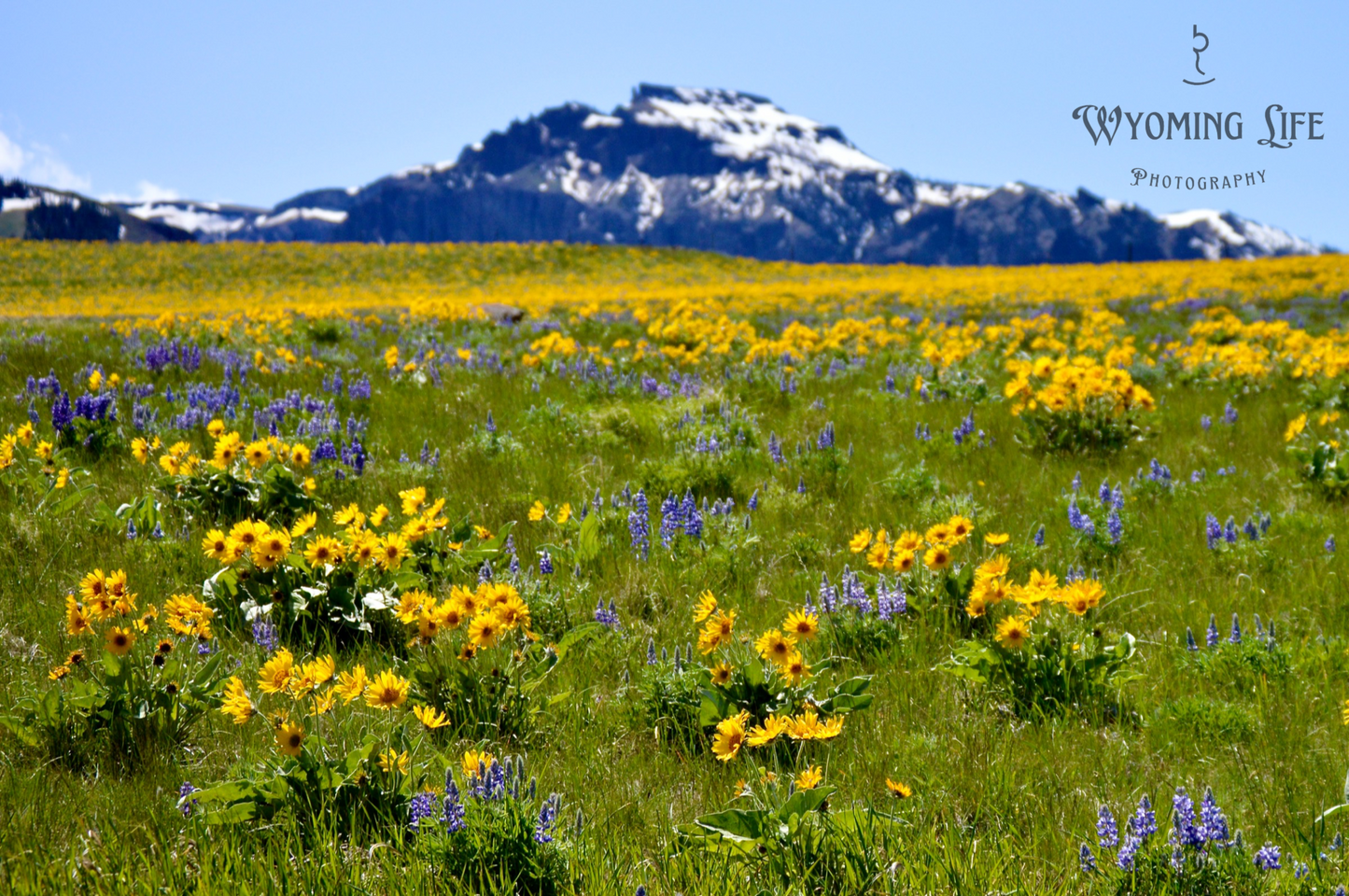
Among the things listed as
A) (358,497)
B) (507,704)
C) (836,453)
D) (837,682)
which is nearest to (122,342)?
(358,497)

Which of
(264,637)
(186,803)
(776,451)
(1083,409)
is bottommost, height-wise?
(186,803)

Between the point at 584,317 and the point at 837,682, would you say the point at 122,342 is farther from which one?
the point at 837,682

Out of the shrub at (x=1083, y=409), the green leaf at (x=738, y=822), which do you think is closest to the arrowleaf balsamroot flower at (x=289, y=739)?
the green leaf at (x=738, y=822)

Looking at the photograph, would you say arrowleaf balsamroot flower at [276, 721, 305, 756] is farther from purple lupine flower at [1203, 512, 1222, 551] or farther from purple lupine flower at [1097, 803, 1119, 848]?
purple lupine flower at [1203, 512, 1222, 551]

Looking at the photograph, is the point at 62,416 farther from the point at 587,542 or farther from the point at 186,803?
the point at 186,803

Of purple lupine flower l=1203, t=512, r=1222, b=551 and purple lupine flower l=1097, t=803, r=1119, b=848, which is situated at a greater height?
purple lupine flower l=1203, t=512, r=1222, b=551

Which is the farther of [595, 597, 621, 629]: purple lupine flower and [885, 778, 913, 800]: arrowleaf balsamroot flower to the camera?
[595, 597, 621, 629]: purple lupine flower

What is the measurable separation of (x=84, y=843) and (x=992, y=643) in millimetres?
2925

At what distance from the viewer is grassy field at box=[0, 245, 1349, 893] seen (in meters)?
2.06

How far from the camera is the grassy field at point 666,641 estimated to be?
6.77 feet

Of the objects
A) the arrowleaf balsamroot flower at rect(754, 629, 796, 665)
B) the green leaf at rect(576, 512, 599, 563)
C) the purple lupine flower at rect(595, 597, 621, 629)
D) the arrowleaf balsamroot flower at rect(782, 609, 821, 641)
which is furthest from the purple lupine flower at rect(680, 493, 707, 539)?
the arrowleaf balsamroot flower at rect(754, 629, 796, 665)

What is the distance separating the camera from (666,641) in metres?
3.43

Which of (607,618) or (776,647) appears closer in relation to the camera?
(776,647)

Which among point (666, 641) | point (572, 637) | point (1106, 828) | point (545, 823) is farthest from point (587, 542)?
point (1106, 828)
